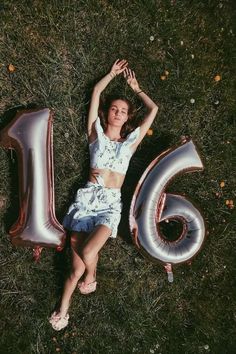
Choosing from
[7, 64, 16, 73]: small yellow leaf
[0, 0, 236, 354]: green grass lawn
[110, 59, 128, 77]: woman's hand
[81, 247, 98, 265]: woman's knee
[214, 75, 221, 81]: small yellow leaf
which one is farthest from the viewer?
[214, 75, 221, 81]: small yellow leaf

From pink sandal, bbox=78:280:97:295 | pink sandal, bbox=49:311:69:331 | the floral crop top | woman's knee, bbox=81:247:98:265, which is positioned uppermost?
the floral crop top

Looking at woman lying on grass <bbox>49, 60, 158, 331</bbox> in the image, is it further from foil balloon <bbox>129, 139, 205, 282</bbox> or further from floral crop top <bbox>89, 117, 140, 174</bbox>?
foil balloon <bbox>129, 139, 205, 282</bbox>

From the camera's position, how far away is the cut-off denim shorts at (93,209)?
584 centimetres

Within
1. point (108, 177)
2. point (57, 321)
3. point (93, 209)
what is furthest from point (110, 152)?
point (57, 321)

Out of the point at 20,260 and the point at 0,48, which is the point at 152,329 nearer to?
the point at 20,260

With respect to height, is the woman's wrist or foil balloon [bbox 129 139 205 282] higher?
the woman's wrist

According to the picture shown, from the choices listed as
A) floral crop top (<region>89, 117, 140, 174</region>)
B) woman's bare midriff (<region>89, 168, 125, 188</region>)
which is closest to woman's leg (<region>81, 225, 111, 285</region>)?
woman's bare midriff (<region>89, 168, 125, 188</region>)

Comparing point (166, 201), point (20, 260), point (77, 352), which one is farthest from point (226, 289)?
point (20, 260)

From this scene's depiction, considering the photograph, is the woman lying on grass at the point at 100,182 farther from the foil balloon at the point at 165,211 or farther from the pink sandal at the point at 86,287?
the foil balloon at the point at 165,211

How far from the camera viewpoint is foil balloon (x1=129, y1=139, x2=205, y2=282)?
5.84 m

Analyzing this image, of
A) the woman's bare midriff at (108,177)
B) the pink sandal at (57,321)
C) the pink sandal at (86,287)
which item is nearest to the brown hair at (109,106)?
the woman's bare midriff at (108,177)

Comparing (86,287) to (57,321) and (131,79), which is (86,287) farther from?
(131,79)

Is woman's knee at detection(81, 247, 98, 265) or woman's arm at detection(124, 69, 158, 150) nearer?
woman's knee at detection(81, 247, 98, 265)

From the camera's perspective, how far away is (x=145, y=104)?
6.20 metres
